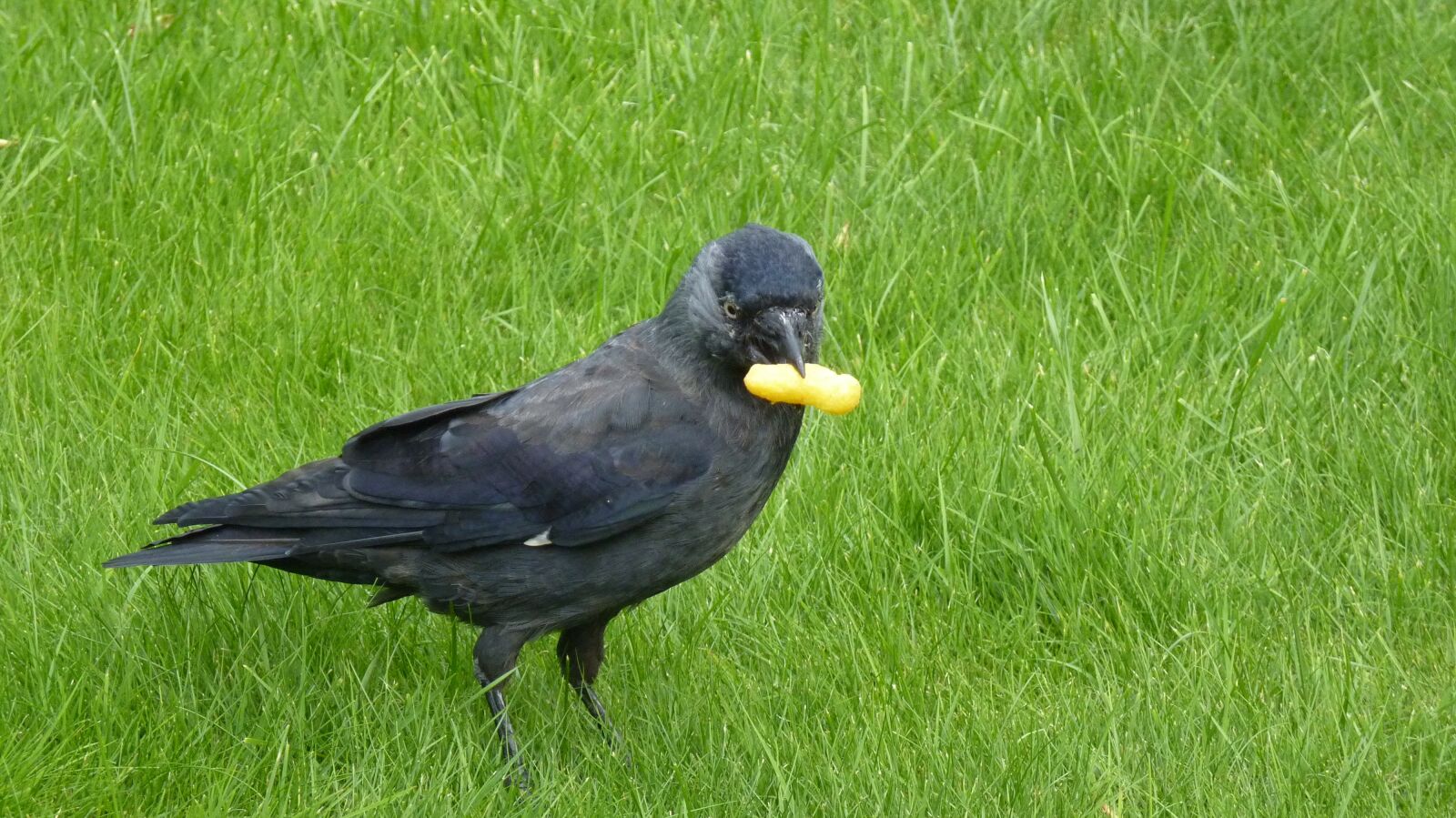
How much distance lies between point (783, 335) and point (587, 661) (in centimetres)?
106

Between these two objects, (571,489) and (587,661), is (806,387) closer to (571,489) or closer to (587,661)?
(571,489)

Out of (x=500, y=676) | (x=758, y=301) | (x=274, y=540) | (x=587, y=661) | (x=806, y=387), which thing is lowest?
(x=587, y=661)

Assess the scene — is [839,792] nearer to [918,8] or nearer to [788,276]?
[788,276]

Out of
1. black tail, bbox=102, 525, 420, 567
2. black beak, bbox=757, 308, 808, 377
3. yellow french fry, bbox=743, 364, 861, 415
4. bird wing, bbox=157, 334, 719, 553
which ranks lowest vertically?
black tail, bbox=102, 525, 420, 567

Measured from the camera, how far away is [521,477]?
4082mm

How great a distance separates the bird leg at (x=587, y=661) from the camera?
4287mm

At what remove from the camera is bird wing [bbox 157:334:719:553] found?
3.99 metres

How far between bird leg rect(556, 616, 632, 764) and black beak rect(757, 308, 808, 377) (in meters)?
0.81

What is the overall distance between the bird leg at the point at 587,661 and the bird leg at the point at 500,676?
0.58ft

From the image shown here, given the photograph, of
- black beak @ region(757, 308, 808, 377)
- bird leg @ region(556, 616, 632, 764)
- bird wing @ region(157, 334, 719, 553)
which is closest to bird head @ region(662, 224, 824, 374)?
black beak @ region(757, 308, 808, 377)

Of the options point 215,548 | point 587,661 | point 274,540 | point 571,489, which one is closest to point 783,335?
point 571,489

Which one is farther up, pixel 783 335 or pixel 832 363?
pixel 783 335

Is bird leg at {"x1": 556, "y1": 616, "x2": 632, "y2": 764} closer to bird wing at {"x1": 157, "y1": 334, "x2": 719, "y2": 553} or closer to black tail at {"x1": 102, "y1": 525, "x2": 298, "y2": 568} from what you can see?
bird wing at {"x1": 157, "y1": 334, "x2": 719, "y2": 553}

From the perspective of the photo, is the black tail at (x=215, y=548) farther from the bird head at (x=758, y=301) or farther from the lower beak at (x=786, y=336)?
the lower beak at (x=786, y=336)
